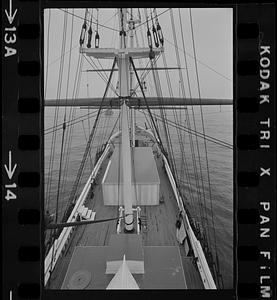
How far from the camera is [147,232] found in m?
1.76

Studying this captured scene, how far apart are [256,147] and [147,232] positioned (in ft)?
3.72

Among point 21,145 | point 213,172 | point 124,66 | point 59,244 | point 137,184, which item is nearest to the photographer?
point 21,145

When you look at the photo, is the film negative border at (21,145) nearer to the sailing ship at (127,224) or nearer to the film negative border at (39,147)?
the film negative border at (39,147)

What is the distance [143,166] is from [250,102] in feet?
4.55

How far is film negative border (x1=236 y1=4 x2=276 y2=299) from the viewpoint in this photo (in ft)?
2.40

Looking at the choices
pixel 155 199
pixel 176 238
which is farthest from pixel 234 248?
pixel 155 199

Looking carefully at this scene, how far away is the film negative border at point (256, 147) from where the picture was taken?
730 mm

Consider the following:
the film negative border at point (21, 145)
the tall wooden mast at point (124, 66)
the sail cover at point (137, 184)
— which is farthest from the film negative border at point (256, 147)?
the sail cover at point (137, 184)

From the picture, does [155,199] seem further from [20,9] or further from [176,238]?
[20,9]

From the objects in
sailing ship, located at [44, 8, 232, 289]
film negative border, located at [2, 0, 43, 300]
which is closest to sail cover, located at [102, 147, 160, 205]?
sailing ship, located at [44, 8, 232, 289]

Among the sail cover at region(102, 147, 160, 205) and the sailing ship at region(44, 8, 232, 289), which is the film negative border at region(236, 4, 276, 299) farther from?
the sail cover at region(102, 147, 160, 205)

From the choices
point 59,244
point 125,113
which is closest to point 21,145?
point 125,113

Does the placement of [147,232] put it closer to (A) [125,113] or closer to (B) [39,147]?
(A) [125,113]

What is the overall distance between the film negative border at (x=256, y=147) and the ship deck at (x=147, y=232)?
527mm
